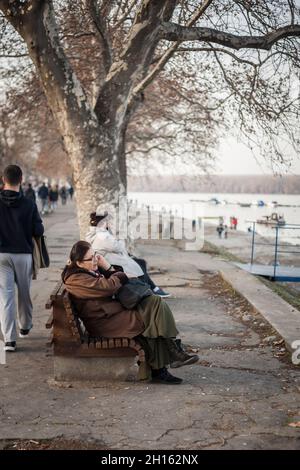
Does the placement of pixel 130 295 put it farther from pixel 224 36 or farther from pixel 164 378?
pixel 224 36

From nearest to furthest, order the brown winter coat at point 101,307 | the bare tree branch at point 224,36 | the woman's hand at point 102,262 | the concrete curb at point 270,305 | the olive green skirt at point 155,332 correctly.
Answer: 1. the olive green skirt at point 155,332
2. the brown winter coat at point 101,307
3. the woman's hand at point 102,262
4. the concrete curb at point 270,305
5. the bare tree branch at point 224,36

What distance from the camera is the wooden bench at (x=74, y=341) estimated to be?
590 centimetres

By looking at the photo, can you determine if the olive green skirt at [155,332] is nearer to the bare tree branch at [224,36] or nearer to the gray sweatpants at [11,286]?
the gray sweatpants at [11,286]

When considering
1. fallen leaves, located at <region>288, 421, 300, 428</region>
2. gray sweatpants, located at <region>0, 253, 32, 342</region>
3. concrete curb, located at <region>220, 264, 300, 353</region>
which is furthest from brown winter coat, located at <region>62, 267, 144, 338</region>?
concrete curb, located at <region>220, 264, 300, 353</region>

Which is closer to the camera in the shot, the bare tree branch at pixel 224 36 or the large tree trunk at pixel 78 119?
the large tree trunk at pixel 78 119

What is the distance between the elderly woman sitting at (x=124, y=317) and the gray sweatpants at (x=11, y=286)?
1363 millimetres

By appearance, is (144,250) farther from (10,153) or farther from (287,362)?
(10,153)

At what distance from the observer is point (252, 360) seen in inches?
278

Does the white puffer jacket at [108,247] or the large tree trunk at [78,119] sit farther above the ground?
the large tree trunk at [78,119]

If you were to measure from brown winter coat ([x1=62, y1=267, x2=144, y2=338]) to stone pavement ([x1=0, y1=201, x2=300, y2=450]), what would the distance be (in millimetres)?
547

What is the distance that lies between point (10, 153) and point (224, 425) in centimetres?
6165

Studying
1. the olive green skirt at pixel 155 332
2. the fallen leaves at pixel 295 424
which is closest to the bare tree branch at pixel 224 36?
the olive green skirt at pixel 155 332

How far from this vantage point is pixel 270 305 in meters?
10.0

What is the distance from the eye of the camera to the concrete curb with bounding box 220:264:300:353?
7.96m
